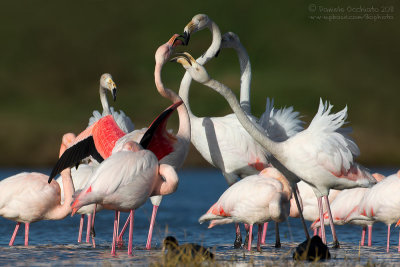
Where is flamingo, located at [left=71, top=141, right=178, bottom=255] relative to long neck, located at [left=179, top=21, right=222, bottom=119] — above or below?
below

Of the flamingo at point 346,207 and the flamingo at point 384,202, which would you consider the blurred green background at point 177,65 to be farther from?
the flamingo at point 384,202

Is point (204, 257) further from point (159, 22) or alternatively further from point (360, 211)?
point (159, 22)

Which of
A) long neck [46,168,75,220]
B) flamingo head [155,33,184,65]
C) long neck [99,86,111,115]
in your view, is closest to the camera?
long neck [46,168,75,220]

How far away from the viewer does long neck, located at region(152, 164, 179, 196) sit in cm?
741

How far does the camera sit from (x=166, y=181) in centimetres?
745

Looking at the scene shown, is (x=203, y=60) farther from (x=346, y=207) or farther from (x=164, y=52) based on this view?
(x=346, y=207)

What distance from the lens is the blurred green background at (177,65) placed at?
2557 inches

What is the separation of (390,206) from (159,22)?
71.6 meters

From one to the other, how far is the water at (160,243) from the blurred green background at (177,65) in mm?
45755

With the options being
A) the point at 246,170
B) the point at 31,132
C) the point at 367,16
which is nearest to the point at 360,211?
the point at 246,170

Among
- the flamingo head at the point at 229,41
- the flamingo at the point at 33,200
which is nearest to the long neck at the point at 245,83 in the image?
the flamingo head at the point at 229,41

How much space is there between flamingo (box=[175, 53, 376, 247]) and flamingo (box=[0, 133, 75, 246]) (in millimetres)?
2124

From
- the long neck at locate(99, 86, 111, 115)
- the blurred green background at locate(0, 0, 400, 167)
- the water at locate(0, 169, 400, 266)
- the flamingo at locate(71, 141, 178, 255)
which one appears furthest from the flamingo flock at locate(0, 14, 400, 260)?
the blurred green background at locate(0, 0, 400, 167)

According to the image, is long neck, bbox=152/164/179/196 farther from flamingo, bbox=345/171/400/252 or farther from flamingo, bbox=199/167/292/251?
flamingo, bbox=345/171/400/252
